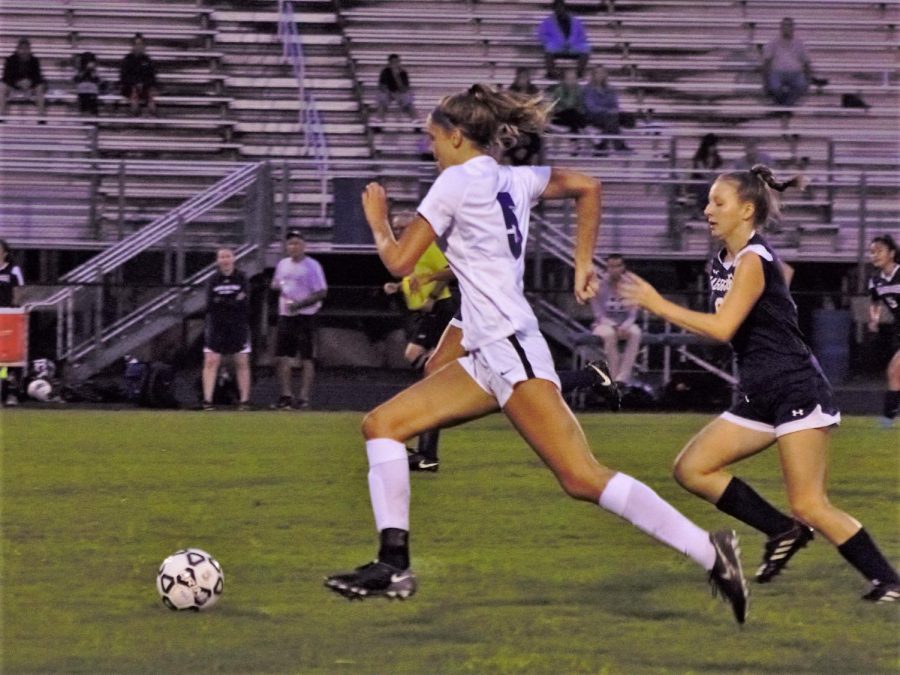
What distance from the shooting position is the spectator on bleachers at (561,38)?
77.0 ft

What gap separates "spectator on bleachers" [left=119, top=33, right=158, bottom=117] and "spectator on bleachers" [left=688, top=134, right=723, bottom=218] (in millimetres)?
7207

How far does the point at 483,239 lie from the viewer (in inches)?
256

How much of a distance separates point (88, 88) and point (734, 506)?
1689 cm

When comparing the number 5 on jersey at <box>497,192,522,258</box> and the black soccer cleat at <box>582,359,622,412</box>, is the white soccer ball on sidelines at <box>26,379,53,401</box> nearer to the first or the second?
the black soccer cleat at <box>582,359,622,412</box>

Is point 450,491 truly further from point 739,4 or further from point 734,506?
point 739,4

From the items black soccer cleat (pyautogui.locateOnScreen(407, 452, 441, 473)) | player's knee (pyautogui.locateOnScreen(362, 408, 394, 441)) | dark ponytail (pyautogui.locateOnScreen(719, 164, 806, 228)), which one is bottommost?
black soccer cleat (pyautogui.locateOnScreen(407, 452, 441, 473))

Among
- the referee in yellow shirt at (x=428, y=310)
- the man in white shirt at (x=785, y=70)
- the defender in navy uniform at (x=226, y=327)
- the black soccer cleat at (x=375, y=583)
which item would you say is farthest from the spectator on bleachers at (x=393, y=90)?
the black soccer cleat at (x=375, y=583)

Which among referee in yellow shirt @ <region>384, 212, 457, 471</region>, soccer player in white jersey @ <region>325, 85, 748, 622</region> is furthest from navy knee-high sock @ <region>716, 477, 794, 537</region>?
referee in yellow shirt @ <region>384, 212, 457, 471</region>

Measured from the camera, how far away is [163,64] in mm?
23812

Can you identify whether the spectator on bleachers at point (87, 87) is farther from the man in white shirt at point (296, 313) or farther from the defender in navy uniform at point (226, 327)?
the man in white shirt at point (296, 313)

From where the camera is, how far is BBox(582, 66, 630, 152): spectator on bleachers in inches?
864

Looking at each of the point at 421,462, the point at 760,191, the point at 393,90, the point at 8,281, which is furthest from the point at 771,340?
the point at 393,90

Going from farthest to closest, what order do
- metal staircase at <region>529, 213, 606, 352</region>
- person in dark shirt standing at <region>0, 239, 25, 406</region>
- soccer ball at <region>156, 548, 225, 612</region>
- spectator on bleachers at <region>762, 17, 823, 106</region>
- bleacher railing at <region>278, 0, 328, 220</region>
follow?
spectator on bleachers at <region>762, 17, 823, 106</region>
bleacher railing at <region>278, 0, 328, 220</region>
metal staircase at <region>529, 213, 606, 352</region>
person in dark shirt standing at <region>0, 239, 25, 406</region>
soccer ball at <region>156, 548, 225, 612</region>

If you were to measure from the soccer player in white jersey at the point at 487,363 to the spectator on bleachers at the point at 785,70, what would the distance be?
17.4 meters
